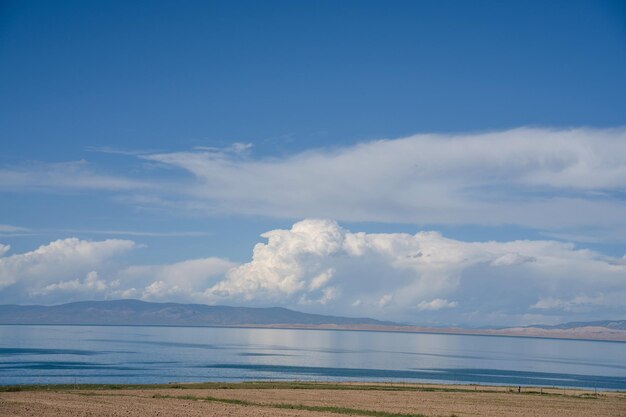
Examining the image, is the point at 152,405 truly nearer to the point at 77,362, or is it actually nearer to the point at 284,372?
the point at 284,372

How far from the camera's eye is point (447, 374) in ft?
425

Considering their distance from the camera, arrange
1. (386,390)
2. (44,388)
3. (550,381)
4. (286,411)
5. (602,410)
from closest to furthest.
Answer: (286,411), (602,410), (44,388), (386,390), (550,381)

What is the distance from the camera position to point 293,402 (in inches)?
2501

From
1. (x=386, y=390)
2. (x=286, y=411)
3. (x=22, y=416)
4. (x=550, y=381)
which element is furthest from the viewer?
(x=550, y=381)

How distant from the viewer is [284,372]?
120062 millimetres

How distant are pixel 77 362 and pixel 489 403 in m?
89.5

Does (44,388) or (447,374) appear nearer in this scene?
(44,388)

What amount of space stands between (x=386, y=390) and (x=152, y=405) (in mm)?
33115

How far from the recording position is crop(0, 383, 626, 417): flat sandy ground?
5228 centimetres

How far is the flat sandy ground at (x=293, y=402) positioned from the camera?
52.3m

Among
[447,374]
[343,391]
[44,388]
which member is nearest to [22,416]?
[44,388]

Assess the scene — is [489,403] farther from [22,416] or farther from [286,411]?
[22,416]

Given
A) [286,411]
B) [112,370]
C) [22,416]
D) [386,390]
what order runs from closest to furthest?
[22,416]
[286,411]
[386,390]
[112,370]

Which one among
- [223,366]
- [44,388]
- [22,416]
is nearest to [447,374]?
[223,366]
